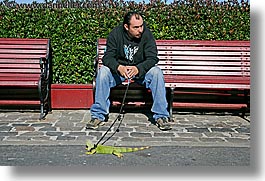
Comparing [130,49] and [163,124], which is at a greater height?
[130,49]

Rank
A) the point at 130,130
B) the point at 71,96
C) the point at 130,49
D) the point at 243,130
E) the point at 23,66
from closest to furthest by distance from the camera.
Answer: the point at 130,130, the point at 243,130, the point at 130,49, the point at 23,66, the point at 71,96

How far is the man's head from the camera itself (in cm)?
520

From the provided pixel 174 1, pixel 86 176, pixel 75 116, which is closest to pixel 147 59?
pixel 75 116

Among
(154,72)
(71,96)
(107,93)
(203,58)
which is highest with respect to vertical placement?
(203,58)

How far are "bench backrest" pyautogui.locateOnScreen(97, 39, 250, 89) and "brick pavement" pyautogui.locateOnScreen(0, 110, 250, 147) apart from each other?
0.59 metres

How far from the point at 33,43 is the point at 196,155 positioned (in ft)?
9.92

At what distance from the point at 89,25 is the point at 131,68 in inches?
60.8

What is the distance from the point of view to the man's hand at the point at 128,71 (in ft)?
16.8

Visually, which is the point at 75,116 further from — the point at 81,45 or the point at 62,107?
the point at 81,45

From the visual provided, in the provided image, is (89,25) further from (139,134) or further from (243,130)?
(243,130)

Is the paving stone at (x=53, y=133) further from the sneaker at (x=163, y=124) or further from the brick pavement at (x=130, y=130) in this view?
the sneaker at (x=163, y=124)

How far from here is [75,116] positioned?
19.1 ft

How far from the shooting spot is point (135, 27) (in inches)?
206

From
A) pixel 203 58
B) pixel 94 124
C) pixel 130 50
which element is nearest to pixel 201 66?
pixel 203 58
